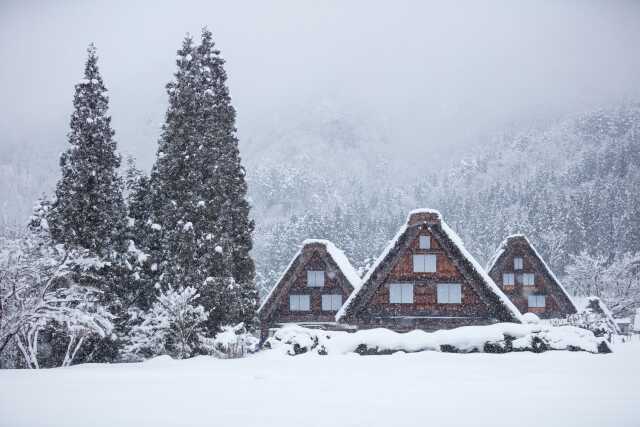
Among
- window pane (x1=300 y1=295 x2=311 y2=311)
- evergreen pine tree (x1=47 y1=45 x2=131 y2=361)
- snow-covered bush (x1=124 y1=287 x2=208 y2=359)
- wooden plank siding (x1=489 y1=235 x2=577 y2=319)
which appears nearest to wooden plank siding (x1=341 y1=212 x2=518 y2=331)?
snow-covered bush (x1=124 y1=287 x2=208 y2=359)

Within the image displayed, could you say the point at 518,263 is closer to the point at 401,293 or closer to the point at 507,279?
the point at 507,279

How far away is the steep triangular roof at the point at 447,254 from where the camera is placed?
33438 mm

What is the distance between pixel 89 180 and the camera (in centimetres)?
2853

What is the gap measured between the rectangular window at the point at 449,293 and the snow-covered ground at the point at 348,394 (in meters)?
18.1

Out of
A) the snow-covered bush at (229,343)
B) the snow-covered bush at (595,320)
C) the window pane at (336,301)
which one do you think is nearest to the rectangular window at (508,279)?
the snow-covered bush at (595,320)

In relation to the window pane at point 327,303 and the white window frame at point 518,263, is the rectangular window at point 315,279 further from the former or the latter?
the white window frame at point 518,263

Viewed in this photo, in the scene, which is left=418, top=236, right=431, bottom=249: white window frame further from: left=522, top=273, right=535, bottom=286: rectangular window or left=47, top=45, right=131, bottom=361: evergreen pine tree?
left=522, top=273, right=535, bottom=286: rectangular window

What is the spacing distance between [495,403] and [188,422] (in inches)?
208

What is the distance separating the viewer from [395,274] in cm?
3525

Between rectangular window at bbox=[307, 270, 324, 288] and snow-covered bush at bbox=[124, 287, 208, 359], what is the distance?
17.8 metres

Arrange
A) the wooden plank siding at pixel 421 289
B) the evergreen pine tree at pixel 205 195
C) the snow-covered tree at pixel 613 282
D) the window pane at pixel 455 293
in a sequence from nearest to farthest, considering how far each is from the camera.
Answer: the evergreen pine tree at pixel 205 195 < the wooden plank siding at pixel 421 289 < the window pane at pixel 455 293 < the snow-covered tree at pixel 613 282

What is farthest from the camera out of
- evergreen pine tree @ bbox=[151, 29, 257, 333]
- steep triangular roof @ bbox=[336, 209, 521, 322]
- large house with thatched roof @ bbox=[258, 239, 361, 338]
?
large house with thatched roof @ bbox=[258, 239, 361, 338]

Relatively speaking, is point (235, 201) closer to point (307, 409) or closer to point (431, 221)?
point (431, 221)

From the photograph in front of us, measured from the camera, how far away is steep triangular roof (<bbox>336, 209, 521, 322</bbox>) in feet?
110
